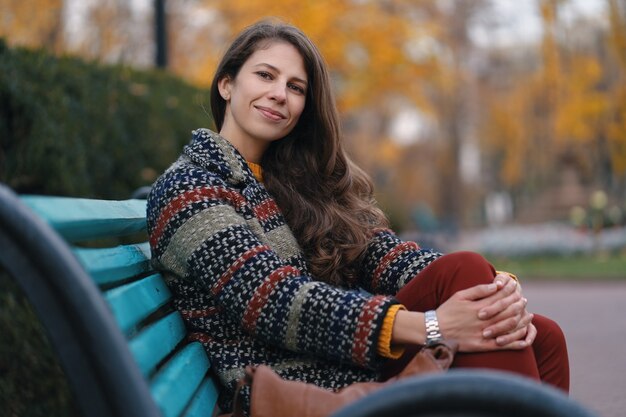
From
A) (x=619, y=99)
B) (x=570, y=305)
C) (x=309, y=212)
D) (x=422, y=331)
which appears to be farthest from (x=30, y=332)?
(x=619, y=99)

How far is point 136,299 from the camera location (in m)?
1.83

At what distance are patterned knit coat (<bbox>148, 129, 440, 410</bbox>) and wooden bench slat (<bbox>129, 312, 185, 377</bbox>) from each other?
108mm

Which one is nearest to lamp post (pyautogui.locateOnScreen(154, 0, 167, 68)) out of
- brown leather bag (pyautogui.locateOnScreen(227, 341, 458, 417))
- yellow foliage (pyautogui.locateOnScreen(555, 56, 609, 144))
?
brown leather bag (pyautogui.locateOnScreen(227, 341, 458, 417))

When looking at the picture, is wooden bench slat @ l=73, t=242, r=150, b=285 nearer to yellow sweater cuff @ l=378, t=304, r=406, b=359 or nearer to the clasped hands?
yellow sweater cuff @ l=378, t=304, r=406, b=359

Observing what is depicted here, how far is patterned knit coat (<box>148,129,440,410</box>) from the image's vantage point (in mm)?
2023

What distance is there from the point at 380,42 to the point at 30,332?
14.5 metres

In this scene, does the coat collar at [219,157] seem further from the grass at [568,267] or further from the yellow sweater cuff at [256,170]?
the grass at [568,267]

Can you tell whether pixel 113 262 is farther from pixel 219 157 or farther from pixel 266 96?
pixel 266 96

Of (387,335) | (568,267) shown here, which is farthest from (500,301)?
(568,267)

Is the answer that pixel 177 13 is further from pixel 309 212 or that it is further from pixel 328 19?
pixel 309 212

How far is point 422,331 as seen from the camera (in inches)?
80.8

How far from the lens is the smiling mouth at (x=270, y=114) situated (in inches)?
106

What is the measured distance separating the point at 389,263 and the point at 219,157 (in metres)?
0.68

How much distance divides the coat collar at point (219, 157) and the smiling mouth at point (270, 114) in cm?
19
